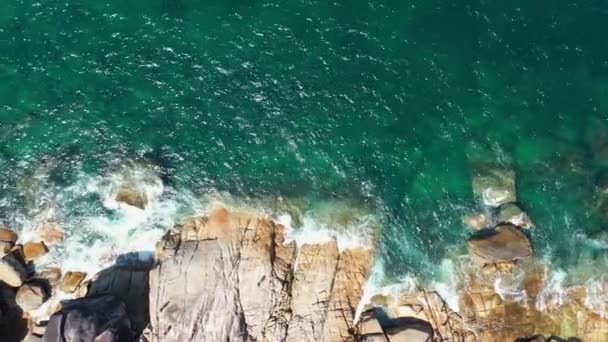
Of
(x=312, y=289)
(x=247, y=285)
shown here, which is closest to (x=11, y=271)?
(x=247, y=285)

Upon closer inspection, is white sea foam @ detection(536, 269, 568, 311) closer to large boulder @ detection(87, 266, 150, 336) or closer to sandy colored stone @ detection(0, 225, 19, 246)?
large boulder @ detection(87, 266, 150, 336)

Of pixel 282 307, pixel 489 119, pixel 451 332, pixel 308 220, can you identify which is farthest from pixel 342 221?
pixel 489 119

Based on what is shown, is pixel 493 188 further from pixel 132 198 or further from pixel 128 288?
pixel 128 288

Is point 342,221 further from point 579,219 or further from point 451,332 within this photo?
point 579,219

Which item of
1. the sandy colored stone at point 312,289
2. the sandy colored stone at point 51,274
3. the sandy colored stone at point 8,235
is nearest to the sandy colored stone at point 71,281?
the sandy colored stone at point 51,274

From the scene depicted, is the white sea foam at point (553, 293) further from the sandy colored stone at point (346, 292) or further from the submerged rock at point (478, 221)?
the sandy colored stone at point (346, 292)

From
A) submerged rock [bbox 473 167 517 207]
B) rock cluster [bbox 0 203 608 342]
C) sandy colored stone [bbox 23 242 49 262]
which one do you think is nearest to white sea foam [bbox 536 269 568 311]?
rock cluster [bbox 0 203 608 342]
